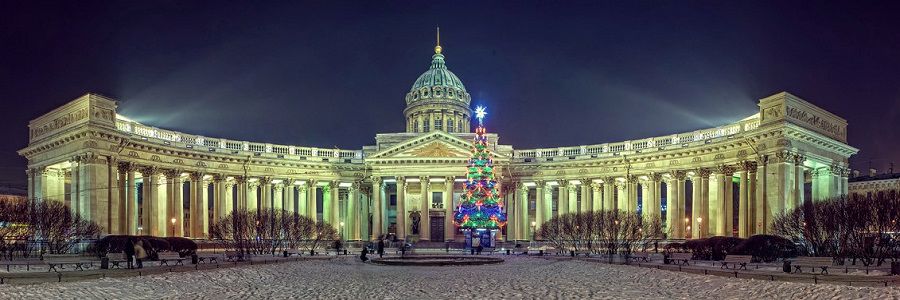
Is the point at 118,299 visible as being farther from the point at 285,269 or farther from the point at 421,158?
the point at 421,158

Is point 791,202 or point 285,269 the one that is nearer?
point 285,269

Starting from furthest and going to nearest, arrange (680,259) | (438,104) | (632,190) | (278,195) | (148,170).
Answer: (438,104), (278,195), (632,190), (148,170), (680,259)

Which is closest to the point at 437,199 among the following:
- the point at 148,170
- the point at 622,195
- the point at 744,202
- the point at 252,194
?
the point at 252,194

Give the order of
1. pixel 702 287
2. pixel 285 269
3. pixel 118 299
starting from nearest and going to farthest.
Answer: pixel 118 299
pixel 702 287
pixel 285 269

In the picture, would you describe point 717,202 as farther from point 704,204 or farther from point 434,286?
point 434,286

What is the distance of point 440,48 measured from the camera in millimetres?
108375

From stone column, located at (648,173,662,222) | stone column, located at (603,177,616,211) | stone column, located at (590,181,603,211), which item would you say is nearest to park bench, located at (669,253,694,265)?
stone column, located at (648,173,662,222)

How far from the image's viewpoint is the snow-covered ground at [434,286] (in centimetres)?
2353

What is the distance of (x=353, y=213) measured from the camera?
8144 centimetres

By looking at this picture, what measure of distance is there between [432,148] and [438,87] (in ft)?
84.2

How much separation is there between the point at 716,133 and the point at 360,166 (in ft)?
116

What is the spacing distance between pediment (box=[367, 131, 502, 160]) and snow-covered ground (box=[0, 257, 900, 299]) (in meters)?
40.1

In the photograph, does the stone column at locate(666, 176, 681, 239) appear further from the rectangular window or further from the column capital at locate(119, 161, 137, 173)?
the column capital at locate(119, 161, 137, 173)

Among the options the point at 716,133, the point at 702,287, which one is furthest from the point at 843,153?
the point at 702,287
